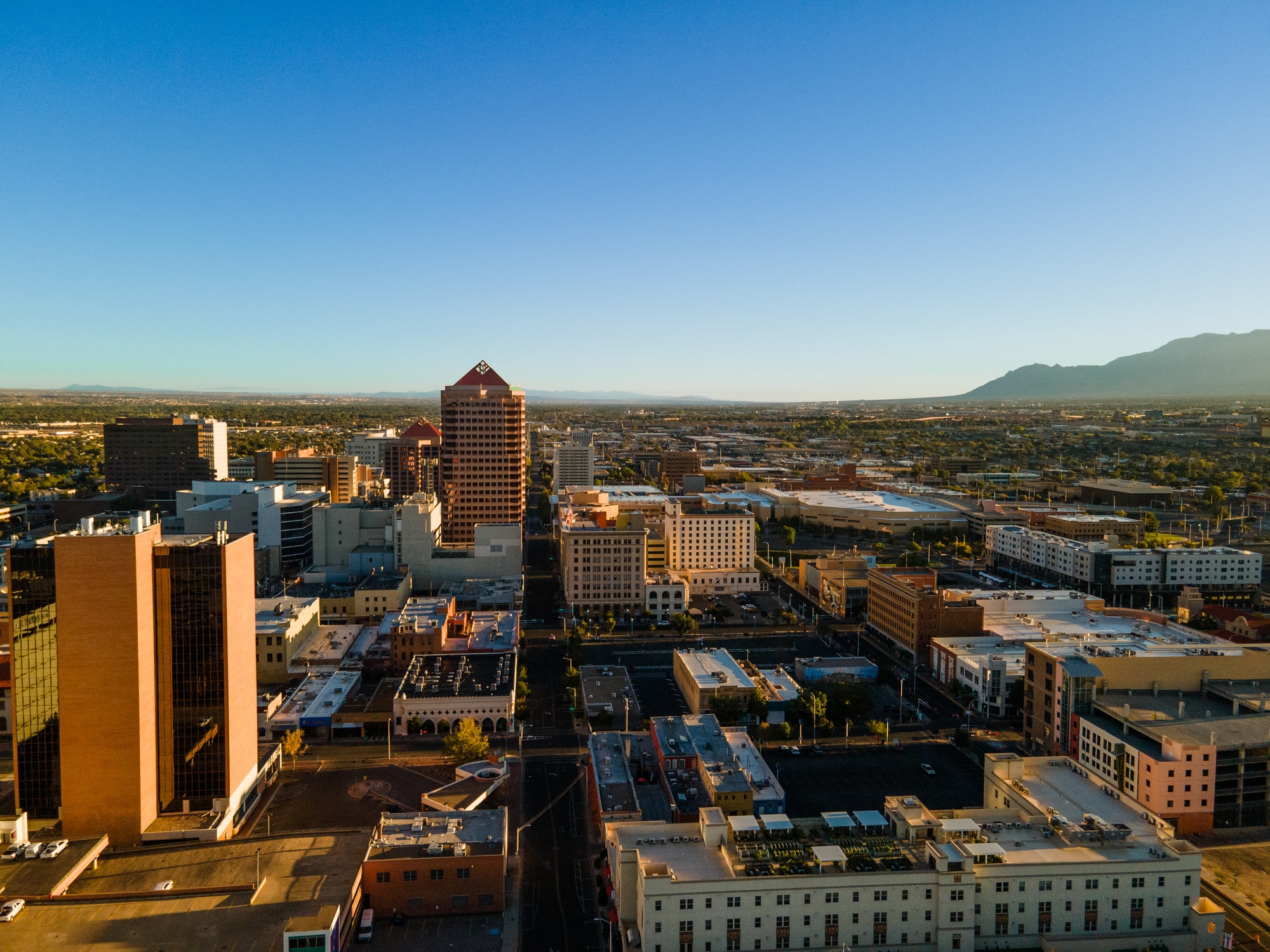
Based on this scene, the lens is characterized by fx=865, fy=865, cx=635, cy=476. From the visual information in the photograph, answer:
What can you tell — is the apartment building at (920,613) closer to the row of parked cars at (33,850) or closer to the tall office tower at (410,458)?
the row of parked cars at (33,850)

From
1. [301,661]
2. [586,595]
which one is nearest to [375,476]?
[586,595]

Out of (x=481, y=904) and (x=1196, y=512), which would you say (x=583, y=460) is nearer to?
(x=1196, y=512)

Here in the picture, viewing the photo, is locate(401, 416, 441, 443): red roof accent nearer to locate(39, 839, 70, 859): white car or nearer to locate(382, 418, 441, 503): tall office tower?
locate(382, 418, 441, 503): tall office tower

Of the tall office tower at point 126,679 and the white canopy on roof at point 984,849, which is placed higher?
the tall office tower at point 126,679

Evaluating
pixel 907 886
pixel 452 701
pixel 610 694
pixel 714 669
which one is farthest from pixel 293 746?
pixel 907 886

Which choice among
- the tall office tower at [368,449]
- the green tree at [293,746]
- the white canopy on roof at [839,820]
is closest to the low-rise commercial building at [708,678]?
the white canopy on roof at [839,820]

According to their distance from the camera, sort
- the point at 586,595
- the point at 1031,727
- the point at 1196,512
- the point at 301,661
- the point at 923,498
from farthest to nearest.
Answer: the point at 923,498 → the point at 1196,512 → the point at 586,595 → the point at 301,661 → the point at 1031,727
